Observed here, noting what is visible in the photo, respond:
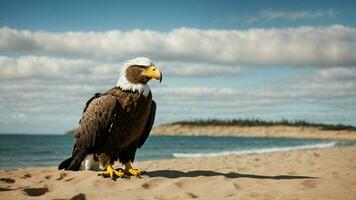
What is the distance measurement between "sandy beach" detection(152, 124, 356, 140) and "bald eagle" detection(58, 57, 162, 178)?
64.4m

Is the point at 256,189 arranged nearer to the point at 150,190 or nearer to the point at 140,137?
the point at 150,190

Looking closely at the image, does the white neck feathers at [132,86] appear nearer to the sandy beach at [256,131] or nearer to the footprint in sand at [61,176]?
the footprint in sand at [61,176]

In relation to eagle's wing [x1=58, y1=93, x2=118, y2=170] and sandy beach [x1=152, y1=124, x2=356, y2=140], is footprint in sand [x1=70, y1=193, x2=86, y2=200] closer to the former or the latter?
eagle's wing [x1=58, y1=93, x2=118, y2=170]

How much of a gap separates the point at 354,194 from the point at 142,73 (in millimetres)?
3347

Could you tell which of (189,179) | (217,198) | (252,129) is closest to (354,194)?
(217,198)

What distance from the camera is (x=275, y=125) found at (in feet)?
284

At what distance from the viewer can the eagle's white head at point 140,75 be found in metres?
6.27

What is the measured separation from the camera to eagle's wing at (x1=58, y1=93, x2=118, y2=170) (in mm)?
6234

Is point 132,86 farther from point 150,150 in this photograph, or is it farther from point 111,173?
point 150,150

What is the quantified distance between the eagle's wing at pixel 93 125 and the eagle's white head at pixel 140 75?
1.04 ft

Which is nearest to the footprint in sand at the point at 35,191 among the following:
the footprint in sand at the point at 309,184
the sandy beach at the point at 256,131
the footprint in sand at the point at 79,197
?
the footprint in sand at the point at 79,197

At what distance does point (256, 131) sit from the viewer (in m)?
85.8

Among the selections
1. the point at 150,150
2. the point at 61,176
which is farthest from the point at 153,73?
the point at 150,150

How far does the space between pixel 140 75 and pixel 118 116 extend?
0.70 meters
